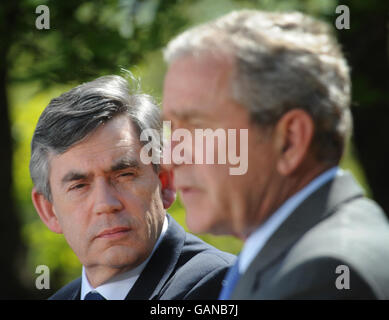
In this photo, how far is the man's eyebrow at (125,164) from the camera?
2955mm

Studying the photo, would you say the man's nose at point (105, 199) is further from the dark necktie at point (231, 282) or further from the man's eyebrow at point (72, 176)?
the dark necktie at point (231, 282)

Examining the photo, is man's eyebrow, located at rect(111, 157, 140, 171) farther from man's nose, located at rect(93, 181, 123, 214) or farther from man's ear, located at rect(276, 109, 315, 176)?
man's ear, located at rect(276, 109, 315, 176)

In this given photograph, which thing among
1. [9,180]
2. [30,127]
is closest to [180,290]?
[9,180]

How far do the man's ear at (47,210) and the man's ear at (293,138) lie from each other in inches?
61.4

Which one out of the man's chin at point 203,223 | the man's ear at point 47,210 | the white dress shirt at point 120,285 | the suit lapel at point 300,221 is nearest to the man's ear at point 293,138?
the suit lapel at point 300,221

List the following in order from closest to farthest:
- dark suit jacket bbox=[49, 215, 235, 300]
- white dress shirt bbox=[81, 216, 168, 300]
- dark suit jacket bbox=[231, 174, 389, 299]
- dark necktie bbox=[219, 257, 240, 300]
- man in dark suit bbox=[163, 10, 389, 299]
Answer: dark suit jacket bbox=[231, 174, 389, 299]
man in dark suit bbox=[163, 10, 389, 299]
dark necktie bbox=[219, 257, 240, 300]
dark suit jacket bbox=[49, 215, 235, 300]
white dress shirt bbox=[81, 216, 168, 300]

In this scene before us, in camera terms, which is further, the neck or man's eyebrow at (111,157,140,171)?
man's eyebrow at (111,157,140,171)

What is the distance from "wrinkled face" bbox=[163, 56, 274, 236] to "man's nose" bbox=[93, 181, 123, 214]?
938 mm

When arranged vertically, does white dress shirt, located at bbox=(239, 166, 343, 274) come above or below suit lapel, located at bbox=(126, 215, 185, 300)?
→ above

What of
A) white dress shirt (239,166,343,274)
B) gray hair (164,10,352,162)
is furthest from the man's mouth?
gray hair (164,10,352,162)

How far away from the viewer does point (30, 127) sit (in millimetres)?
9164

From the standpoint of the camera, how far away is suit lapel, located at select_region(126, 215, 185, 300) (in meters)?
2.88

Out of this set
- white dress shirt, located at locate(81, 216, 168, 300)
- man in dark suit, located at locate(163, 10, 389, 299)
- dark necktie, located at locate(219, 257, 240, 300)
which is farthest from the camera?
white dress shirt, located at locate(81, 216, 168, 300)
